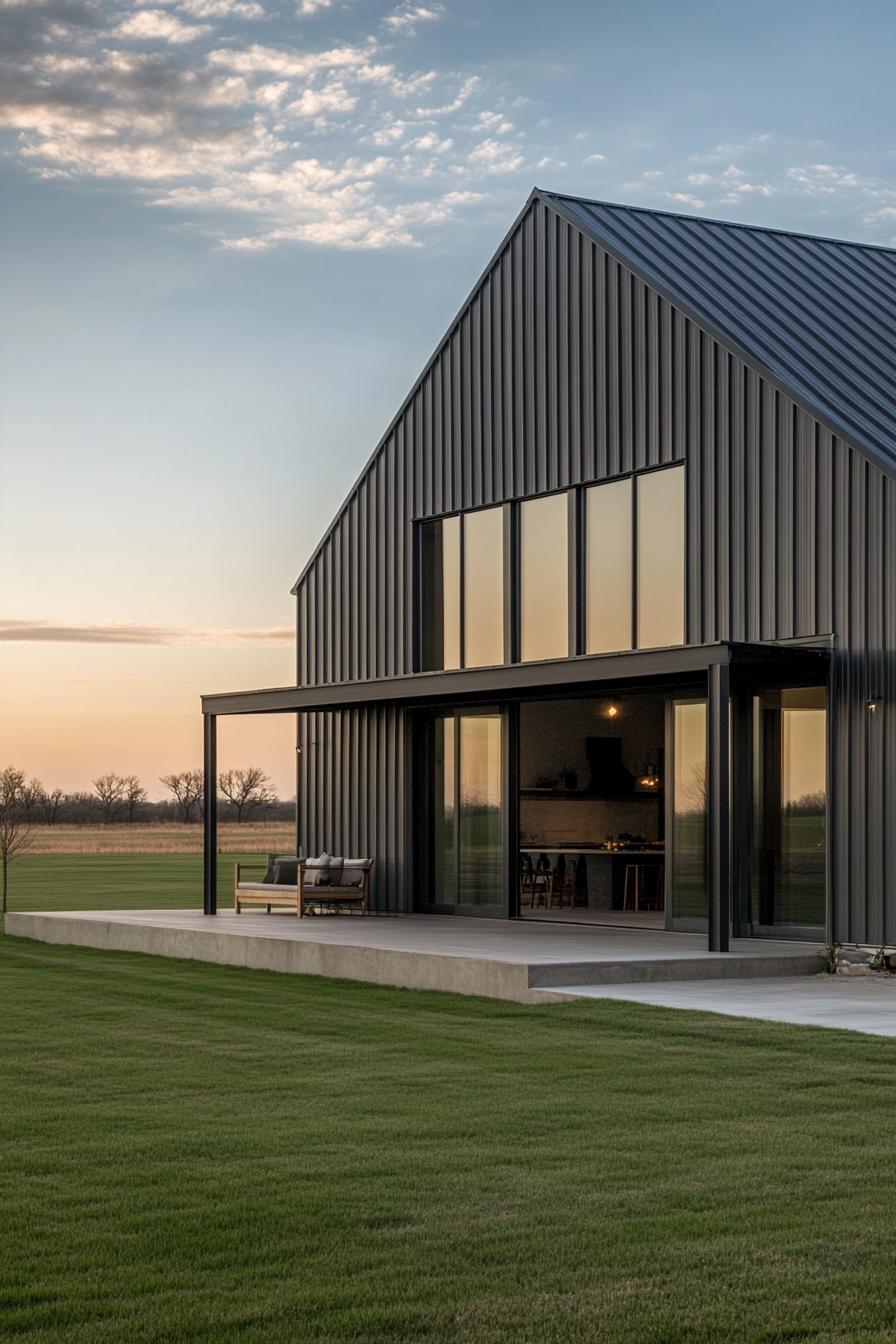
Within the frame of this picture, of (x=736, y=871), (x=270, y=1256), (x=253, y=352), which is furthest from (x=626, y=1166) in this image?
(x=253, y=352)

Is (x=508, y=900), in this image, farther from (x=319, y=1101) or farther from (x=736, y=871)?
(x=319, y=1101)

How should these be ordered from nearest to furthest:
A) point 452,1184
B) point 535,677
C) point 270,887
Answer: point 452,1184
point 535,677
point 270,887

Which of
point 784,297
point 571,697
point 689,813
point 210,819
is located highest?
point 784,297

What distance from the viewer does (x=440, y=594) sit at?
20609mm

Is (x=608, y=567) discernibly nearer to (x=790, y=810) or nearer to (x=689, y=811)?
(x=689, y=811)

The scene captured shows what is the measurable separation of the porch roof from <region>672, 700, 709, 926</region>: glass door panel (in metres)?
0.51

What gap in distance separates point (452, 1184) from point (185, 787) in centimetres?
9549

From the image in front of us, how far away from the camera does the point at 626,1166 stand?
6781mm

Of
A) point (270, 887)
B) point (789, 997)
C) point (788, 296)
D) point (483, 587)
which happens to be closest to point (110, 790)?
point (270, 887)

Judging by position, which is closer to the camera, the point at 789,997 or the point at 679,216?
the point at 789,997

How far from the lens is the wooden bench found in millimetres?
19984

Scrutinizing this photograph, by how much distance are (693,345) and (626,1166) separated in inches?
440

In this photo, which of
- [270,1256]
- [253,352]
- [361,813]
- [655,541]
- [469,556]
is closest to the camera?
[270,1256]

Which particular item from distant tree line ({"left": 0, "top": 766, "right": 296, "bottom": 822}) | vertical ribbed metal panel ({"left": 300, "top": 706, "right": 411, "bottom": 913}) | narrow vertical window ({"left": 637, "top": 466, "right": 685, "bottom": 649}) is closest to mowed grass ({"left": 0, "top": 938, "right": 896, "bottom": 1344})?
narrow vertical window ({"left": 637, "top": 466, "right": 685, "bottom": 649})
